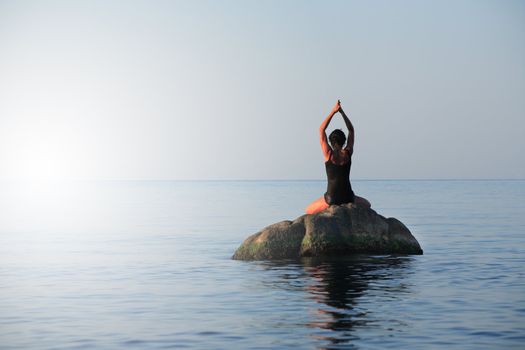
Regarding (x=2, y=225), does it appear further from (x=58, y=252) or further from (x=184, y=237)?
(x=58, y=252)

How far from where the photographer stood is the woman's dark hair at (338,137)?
25.7 m

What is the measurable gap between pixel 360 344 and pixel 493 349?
74.9 inches

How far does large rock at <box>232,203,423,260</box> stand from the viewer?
2456 centimetres

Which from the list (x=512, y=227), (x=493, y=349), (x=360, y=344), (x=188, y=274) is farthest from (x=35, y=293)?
(x=512, y=227)

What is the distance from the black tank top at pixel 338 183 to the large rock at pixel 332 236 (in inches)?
20.7

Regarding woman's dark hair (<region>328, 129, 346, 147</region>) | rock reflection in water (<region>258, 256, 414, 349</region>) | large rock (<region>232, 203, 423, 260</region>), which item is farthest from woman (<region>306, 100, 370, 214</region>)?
rock reflection in water (<region>258, 256, 414, 349</region>)

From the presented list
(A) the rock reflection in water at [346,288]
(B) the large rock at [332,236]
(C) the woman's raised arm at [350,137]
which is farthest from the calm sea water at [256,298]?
(C) the woman's raised arm at [350,137]

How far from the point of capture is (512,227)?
41219 millimetres

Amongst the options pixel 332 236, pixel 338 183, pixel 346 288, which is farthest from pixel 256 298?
pixel 338 183

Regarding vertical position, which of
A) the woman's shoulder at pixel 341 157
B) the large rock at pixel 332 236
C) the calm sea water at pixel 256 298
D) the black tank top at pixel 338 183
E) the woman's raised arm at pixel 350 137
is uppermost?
the woman's raised arm at pixel 350 137

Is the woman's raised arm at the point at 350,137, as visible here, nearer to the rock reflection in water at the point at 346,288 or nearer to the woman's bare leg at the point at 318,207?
the woman's bare leg at the point at 318,207

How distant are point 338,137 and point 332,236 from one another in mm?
2830

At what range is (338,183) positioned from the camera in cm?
2573

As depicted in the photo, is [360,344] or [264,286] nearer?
[360,344]
